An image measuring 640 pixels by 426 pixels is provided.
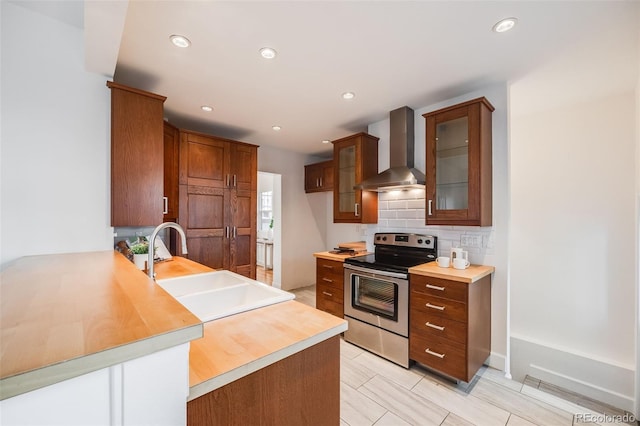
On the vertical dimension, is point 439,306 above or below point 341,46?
below

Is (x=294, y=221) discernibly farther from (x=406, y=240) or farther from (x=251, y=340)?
(x=251, y=340)

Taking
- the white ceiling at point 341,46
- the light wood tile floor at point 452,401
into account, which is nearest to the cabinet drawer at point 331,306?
the light wood tile floor at point 452,401

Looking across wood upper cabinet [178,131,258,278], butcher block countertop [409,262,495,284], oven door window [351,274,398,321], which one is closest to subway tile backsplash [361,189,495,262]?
butcher block countertop [409,262,495,284]

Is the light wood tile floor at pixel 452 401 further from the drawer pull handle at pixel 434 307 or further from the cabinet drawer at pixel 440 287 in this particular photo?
the cabinet drawer at pixel 440 287

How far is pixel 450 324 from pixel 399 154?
1777 mm

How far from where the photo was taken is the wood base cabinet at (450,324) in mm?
2020

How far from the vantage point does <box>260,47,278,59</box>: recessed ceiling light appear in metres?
1.89

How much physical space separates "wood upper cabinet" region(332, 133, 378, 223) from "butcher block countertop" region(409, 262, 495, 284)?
1.08 meters

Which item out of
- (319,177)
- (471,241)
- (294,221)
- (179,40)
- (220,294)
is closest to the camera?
(220,294)

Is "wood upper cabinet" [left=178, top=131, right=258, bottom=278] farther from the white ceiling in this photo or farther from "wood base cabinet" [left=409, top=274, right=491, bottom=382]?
"wood base cabinet" [left=409, top=274, right=491, bottom=382]

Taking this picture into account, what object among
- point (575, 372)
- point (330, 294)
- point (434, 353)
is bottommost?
point (575, 372)

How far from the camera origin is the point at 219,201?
3434 millimetres

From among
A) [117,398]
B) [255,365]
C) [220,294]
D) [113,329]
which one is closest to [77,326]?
[113,329]

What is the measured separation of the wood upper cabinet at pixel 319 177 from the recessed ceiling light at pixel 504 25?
3015 millimetres
